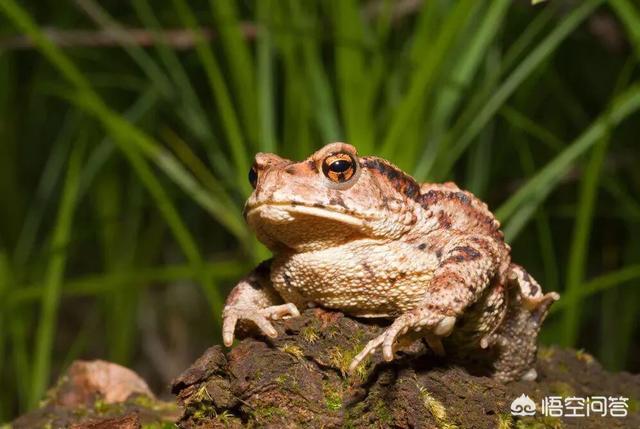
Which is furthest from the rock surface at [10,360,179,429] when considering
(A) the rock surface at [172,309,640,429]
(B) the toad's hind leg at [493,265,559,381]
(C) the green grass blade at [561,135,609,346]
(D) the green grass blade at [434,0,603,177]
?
(C) the green grass blade at [561,135,609,346]

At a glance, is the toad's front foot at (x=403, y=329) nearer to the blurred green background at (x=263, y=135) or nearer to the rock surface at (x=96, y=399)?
the rock surface at (x=96, y=399)

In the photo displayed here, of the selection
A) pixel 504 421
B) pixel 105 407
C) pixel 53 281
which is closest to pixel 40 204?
pixel 53 281

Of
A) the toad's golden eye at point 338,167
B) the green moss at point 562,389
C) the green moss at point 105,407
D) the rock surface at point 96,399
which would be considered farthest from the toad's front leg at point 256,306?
the green moss at point 562,389

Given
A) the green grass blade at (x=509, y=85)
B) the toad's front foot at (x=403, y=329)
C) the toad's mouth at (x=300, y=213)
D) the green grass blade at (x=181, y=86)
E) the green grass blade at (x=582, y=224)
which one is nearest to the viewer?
the toad's front foot at (x=403, y=329)

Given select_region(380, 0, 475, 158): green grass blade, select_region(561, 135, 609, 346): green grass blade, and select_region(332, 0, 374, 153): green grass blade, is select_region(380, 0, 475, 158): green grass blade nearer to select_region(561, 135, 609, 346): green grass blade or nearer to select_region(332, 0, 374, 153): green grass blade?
select_region(332, 0, 374, 153): green grass blade

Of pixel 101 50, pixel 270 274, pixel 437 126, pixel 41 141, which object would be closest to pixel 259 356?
pixel 270 274

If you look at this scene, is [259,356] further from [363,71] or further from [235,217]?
[363,71]
